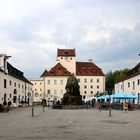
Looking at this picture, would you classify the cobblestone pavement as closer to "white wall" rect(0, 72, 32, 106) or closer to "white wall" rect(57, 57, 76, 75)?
"white wall" rect(0, 72, 32, 106)

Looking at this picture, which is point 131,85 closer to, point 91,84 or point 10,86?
point 10,86

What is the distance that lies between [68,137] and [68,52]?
435 ft

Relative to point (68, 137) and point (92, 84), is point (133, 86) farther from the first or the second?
point (92, 84)

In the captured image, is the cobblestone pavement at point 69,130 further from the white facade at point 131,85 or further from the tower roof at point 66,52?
the tower roof at point 66,52

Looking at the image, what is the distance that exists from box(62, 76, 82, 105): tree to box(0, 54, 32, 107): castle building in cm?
1046

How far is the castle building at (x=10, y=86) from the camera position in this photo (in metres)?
70.5

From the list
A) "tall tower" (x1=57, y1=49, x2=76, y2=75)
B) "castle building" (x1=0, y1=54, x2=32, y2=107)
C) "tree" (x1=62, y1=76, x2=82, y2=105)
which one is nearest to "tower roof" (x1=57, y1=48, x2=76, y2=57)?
"tall tower" (x1=57, y1=49, x2=76, y2=75)

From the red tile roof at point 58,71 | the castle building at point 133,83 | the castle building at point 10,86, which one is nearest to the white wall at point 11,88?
the castle building at point 10,86

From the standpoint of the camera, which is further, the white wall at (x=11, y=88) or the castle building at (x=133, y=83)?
the castle building at (x=133, y=83)

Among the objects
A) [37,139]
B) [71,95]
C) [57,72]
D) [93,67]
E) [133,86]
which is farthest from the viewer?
[93,67]

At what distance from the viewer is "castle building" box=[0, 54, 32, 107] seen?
7050 centimetres

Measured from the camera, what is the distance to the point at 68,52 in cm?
A: 15038

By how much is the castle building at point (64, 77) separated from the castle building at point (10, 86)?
43084 mm

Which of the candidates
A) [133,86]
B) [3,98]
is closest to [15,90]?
[3,98]
